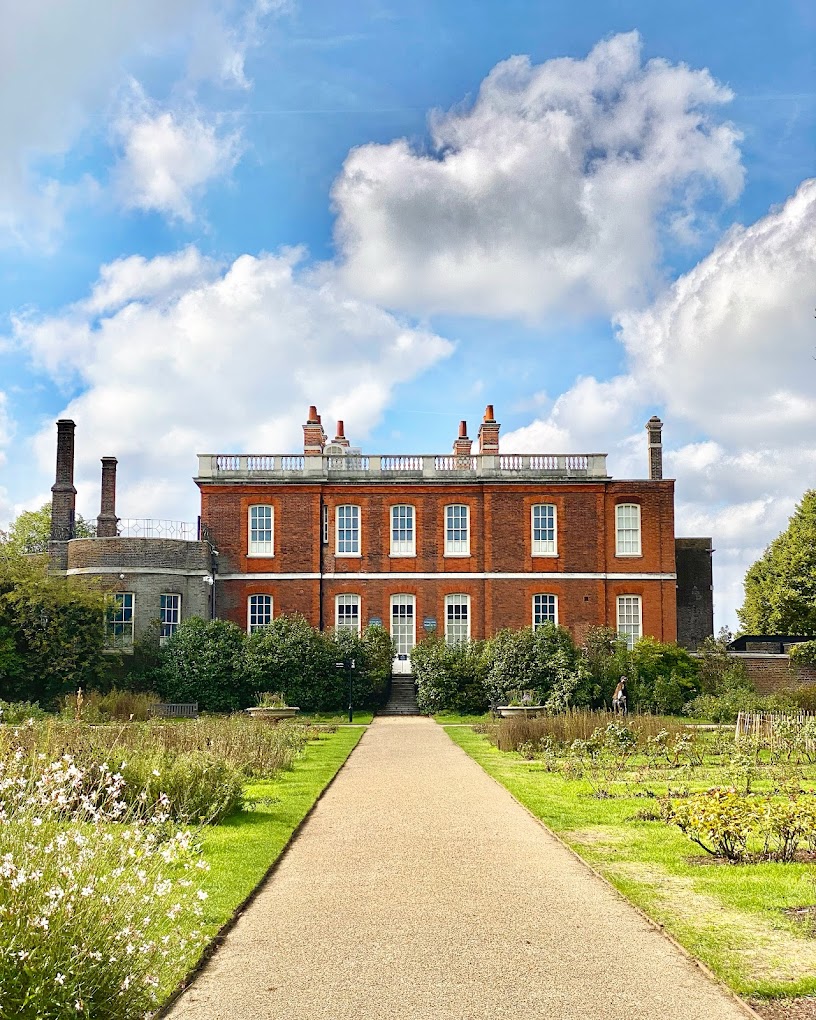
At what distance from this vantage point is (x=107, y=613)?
3681 centimetres

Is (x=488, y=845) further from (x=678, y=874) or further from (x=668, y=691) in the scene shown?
(x=668, y=691)

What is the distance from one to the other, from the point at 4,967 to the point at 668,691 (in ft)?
106

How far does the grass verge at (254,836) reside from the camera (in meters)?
8.57

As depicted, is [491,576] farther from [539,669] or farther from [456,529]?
[539,669]

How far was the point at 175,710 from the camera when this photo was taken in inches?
1303

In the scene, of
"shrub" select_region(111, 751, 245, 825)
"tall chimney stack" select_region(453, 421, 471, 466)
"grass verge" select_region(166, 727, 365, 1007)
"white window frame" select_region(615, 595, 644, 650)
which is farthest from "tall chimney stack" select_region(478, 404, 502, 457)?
"shrub" select_region(111, 751, 245, 825)

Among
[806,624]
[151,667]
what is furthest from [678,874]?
[806,624]

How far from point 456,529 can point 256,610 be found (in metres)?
7.96

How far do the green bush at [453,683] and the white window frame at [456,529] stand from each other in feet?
17.9

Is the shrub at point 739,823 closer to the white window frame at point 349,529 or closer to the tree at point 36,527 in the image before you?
the white window frame at point 349,529

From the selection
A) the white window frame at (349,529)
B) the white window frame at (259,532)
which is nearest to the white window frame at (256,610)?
the white window frame at (259,532)

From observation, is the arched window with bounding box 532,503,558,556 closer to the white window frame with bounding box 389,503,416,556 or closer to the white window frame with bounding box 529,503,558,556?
the white window frame with bounding box 529,503,558,556

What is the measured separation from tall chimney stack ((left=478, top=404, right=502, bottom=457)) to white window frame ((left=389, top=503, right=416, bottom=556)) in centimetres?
378

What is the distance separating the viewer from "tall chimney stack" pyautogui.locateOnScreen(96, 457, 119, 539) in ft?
137
